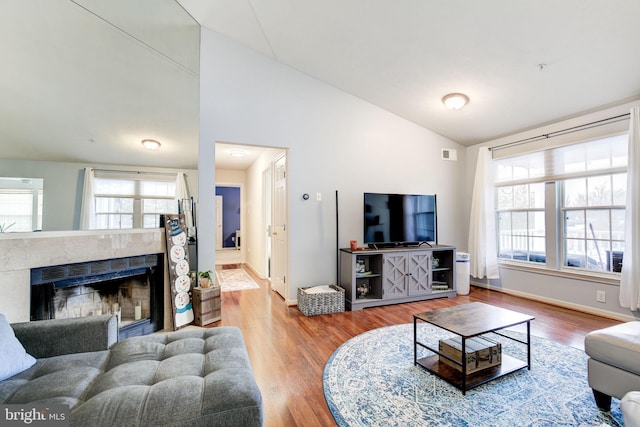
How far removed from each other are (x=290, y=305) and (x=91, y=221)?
238 cm

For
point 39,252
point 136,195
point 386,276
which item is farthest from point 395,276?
point 39,252

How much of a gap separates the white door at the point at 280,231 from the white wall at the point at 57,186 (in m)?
2.27

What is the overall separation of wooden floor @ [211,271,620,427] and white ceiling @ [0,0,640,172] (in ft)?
6.54

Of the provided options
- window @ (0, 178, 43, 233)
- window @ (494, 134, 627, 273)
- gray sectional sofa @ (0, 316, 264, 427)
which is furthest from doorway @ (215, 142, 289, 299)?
window @ (494, 134, 627, 273)

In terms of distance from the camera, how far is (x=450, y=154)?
5.01 m

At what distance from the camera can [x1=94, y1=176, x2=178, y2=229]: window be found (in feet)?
8.20

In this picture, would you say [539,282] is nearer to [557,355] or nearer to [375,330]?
[557,355]

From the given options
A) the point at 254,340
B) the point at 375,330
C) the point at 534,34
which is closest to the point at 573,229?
the point at 534,34

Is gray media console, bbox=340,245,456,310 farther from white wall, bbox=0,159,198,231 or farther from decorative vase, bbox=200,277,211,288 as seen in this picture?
white wall, bbox=0,159,198,231

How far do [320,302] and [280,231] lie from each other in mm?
1306

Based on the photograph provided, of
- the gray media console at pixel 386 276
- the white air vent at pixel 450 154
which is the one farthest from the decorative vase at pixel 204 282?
the white air vent at pixel 450 154

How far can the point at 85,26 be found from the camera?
7.70 feet

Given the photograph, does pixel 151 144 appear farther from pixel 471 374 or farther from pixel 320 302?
pixel 471 374

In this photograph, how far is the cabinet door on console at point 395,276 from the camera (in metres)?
3.89
